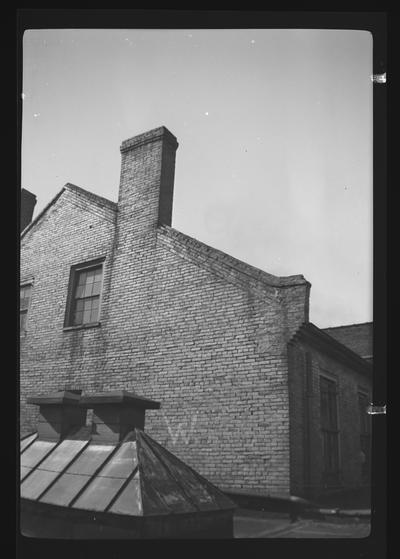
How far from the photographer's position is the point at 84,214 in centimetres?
981

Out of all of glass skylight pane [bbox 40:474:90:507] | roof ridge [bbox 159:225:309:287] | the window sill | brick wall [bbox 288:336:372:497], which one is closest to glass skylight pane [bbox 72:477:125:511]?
glass skylight pane [bbox 40:474:90:507]

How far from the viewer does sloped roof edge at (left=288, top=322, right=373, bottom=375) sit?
6.79m

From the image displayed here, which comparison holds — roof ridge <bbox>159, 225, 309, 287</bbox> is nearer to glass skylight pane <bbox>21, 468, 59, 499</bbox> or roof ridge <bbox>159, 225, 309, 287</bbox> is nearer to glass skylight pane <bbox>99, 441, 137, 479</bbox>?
glass skylight pane <bbox>99, 441, 137, 479</bbox>

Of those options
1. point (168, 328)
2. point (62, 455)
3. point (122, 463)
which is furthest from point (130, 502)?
point (168, 328)

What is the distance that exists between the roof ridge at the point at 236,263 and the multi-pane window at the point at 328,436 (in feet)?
7.73

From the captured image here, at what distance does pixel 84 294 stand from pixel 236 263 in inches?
133

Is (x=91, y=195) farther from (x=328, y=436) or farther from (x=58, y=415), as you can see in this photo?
(x=328, y=436)

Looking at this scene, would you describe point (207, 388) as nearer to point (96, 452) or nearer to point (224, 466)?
point (224, 466)

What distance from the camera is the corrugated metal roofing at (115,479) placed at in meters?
4.21

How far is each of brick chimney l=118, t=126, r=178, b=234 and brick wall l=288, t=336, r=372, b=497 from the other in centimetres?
372

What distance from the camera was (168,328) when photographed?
7.68 metres

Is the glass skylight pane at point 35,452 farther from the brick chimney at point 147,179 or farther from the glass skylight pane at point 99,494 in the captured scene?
the brick chimney at point 147,179
